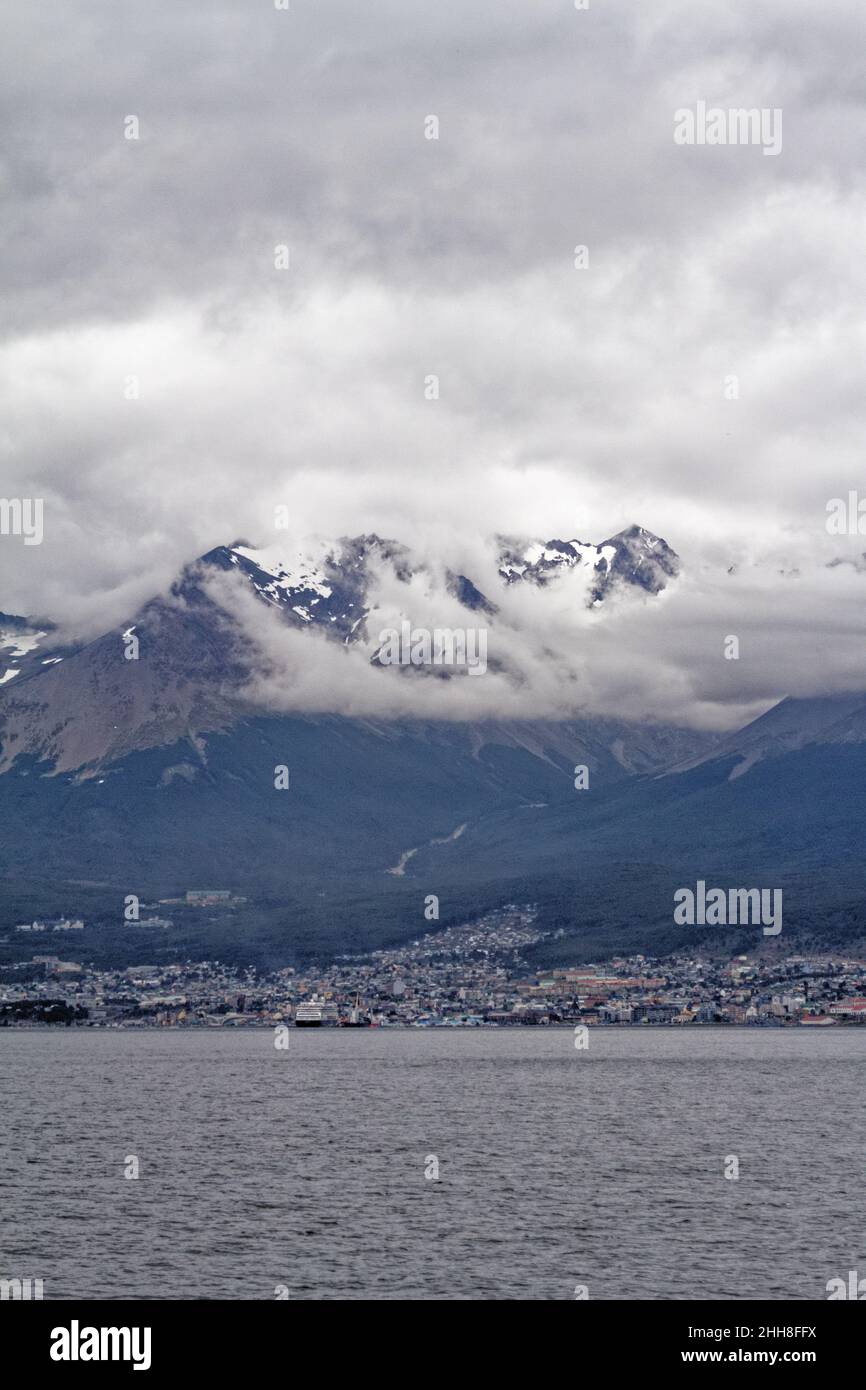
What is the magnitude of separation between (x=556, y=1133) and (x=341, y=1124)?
1571 centimetres

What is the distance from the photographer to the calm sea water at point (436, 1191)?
68750 mm

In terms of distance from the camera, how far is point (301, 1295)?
6525cm

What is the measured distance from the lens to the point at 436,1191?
90125mm

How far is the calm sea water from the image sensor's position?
6875 centimetres

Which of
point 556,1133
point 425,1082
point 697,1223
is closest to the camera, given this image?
point 697,1223

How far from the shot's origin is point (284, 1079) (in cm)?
17312
